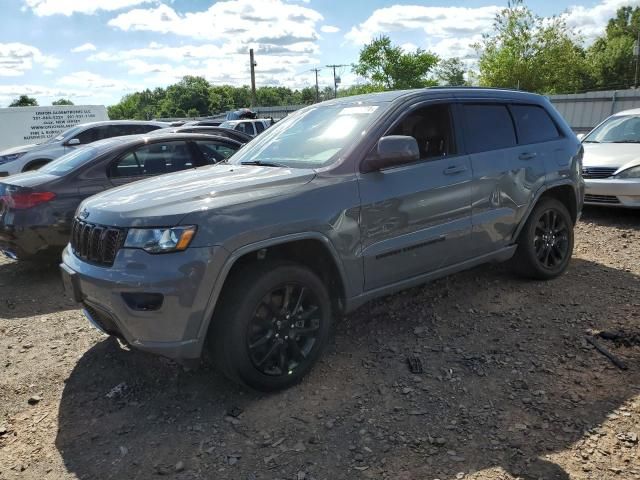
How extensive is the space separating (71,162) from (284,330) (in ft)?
12.9

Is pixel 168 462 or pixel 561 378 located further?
pixel 561 378

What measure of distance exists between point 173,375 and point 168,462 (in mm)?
902

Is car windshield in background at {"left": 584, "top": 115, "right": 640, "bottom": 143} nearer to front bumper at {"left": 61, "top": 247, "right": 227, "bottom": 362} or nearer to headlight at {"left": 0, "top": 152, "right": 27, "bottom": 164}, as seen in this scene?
front bumper at {"left": 61, "top": 247, "right": 227, "bottom": 362}

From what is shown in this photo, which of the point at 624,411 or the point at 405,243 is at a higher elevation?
the point at 405,243

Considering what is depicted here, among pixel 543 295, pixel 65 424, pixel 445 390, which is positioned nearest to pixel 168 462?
pixel 65 424

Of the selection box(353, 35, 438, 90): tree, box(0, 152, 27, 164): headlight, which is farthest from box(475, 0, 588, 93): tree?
box(0, 152, 27, 164): headlight

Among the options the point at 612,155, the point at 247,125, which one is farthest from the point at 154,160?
the point at 247,125

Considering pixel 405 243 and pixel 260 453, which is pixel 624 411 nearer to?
pixel 405 243

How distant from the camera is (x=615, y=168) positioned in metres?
7.29

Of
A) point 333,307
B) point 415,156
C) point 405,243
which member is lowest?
point 333,307

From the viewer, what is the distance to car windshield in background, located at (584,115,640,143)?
8.16 m

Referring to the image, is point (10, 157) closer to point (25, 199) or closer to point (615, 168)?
point (25, 199)

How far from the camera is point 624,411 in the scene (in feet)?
9.79

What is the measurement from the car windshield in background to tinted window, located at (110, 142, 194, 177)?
6539 millimetres
